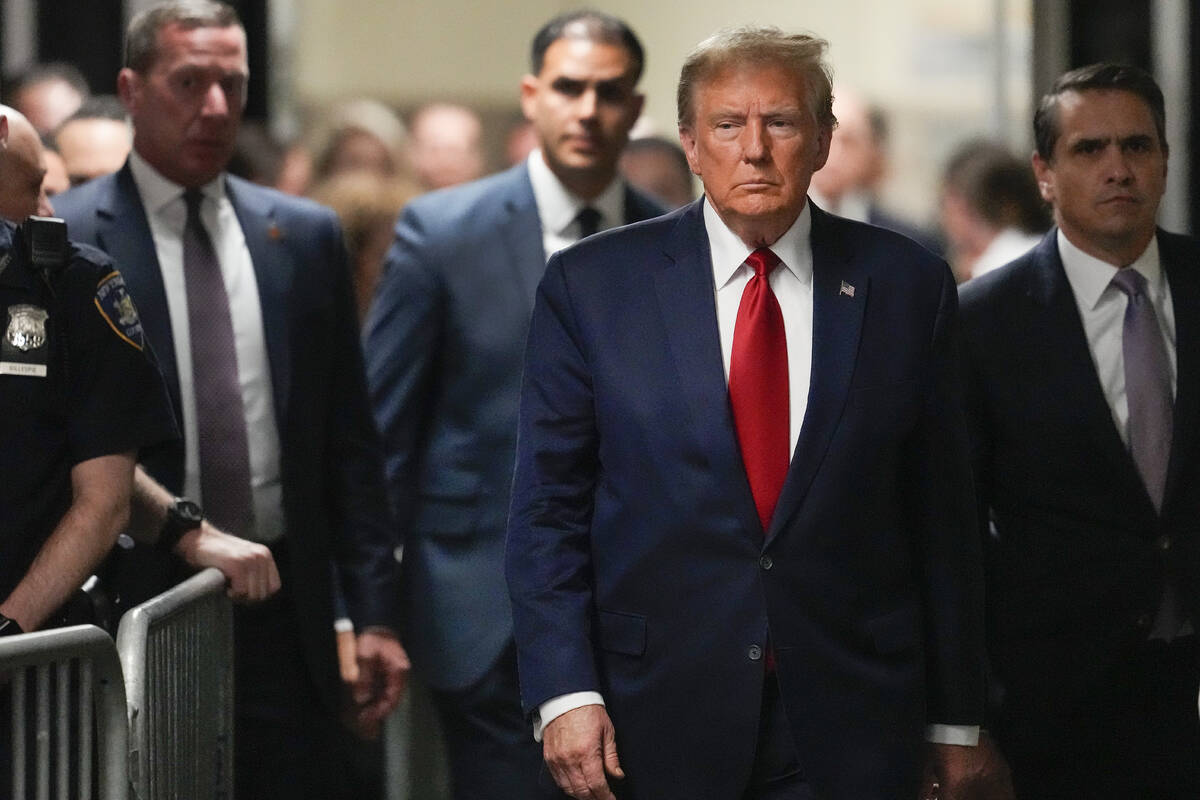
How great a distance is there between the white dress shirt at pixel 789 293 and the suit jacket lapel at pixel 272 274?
1406 mm

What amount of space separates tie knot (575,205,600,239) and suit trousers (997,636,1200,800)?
5.59ft

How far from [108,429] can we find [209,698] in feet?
1.90

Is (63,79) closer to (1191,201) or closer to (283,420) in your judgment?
(283,420)

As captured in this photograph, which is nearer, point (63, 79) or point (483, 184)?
point (483, 184)

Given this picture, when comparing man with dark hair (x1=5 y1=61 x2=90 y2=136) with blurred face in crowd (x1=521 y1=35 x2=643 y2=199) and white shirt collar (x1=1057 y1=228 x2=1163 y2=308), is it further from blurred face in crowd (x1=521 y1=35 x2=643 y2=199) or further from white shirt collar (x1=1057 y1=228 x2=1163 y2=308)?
white shirt collar (x1=1057 y1=228 x2=1163 y2=308)

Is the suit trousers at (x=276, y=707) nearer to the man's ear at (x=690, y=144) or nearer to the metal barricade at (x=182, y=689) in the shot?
the metal barricade at (x=182, y=689)

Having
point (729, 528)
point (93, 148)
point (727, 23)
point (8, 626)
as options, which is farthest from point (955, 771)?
point (727, 23)

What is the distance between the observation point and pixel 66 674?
9.18 feet

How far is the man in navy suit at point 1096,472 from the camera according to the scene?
12.5ft

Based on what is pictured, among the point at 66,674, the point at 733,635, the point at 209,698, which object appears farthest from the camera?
the point at 209,698

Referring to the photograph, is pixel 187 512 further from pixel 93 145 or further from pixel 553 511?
pixel 93 145

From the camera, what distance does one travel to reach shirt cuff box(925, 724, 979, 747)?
3227 mm

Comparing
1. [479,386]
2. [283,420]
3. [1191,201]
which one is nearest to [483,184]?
[479,386]

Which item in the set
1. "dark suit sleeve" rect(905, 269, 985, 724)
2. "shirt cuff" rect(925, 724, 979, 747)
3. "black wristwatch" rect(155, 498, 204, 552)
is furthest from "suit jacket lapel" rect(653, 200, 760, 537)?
"black wristwatch" rect(155, 498, 204, 552)
